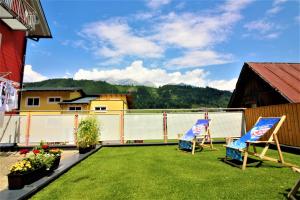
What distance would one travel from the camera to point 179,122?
40.4ft

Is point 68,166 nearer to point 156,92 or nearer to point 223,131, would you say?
point 223,131

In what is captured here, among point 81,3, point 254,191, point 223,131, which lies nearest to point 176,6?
point 81,3

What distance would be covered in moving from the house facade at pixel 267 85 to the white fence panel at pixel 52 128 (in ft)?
35.2

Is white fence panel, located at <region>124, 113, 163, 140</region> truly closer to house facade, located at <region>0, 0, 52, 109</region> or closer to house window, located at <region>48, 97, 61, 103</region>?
house facade, located at <region>0, 0, 52, 109</region>

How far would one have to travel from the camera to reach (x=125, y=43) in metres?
15.2

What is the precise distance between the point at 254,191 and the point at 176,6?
27.8ft

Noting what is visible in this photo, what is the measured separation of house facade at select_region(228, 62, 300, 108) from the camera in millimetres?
12172

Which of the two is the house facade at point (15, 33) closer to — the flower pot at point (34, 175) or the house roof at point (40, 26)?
the house roof at point (40, 26)

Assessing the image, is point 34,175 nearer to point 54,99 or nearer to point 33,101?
point 54,99

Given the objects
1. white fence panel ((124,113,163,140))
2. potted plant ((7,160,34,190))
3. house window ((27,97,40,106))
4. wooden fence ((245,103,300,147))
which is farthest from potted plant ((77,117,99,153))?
house window ((27,97,40,106))

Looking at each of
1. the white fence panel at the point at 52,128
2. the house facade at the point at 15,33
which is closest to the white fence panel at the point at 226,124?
the white fence panel at the point at 52,128

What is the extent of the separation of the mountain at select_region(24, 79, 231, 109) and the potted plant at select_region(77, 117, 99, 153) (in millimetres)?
42987

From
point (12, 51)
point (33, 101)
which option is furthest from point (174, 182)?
point (33, 101)

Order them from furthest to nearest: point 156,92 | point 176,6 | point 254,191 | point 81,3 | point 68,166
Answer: point 156,92 → point 81,3 → point 176,6 → point 68,166 → point 254,191
